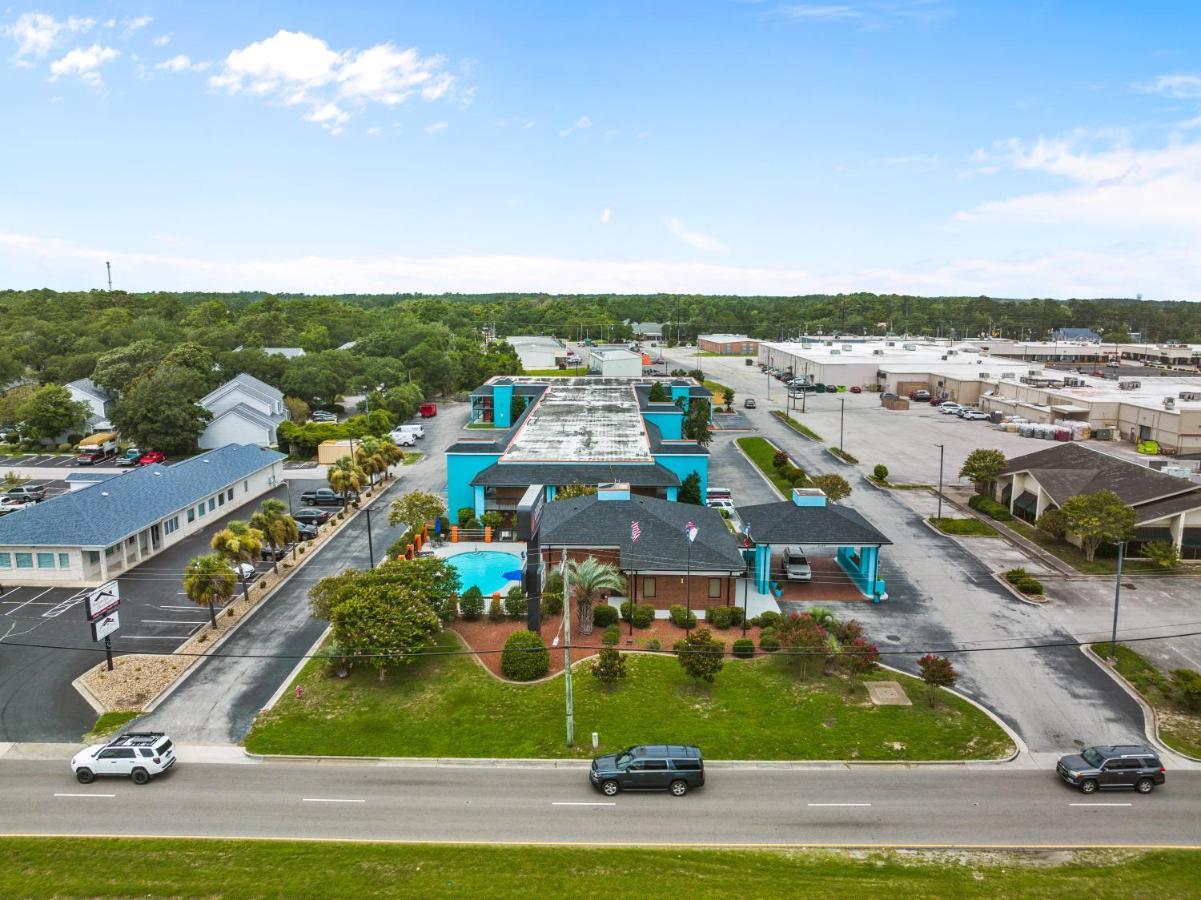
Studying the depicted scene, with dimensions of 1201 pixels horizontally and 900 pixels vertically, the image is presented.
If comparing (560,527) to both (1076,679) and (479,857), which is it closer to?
(479,857)

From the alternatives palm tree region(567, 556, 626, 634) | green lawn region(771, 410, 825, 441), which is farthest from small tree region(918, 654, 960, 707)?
green lawn region(771, 410, 825, 441)

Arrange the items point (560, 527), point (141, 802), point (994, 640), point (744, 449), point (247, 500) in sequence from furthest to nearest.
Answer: point (744, 449)
point (247, 500)
point (560, 527)
point (994, 640)
point (141, 802)

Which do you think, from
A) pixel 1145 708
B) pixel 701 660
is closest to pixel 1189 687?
pixel 1145 708

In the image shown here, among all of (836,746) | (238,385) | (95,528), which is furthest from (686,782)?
(238,385)

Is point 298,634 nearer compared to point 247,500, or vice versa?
point 298,634

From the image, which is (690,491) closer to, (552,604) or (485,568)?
(485,568)

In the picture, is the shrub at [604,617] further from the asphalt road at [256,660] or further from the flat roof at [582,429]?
the flat roof at [582,429]

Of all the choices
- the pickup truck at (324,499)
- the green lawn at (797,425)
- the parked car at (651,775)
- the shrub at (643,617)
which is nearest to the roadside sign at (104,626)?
the parked car at (651,775)
